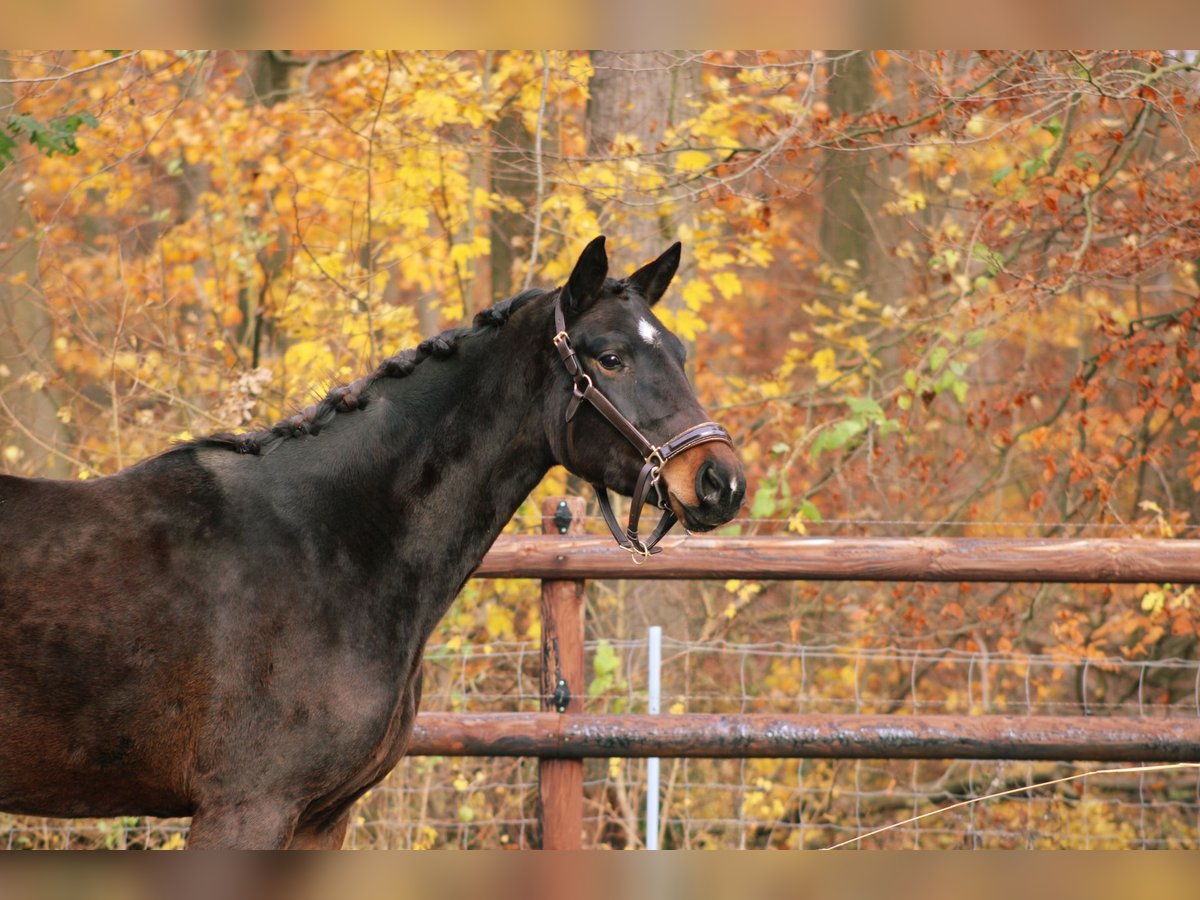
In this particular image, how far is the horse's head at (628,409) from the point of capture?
2822 mm

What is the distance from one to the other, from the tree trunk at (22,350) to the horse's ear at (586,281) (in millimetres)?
3681

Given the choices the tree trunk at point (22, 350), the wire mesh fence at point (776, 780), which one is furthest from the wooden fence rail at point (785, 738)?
the tree trunk at point (22, 350)

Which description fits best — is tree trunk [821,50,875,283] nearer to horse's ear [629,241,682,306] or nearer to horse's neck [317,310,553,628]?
horse's ear [629,241,682,306]

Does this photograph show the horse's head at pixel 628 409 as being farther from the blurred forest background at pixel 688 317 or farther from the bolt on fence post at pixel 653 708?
the blurred forest background at pixel 688 317

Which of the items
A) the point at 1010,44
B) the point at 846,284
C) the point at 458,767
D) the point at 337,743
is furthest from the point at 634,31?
the point at 846,284

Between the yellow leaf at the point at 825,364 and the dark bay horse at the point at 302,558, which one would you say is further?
the yellow leaf at the point at 825,364

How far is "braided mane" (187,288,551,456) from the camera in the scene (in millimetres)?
3033

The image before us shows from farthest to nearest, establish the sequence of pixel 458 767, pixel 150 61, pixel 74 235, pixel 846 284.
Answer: pixel 74 235 < pixel 846 284 < pixel 150 61 < pixel 458 767

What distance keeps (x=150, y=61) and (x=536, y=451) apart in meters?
5.05

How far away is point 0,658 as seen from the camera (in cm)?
266

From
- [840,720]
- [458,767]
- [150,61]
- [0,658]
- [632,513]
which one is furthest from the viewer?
[150,61]

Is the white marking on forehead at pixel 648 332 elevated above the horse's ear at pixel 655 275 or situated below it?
below

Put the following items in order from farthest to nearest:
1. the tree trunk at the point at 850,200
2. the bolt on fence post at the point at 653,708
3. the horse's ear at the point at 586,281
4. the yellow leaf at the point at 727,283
→ the tree trunk at the point at 850,200, the yellow leaf at the point at 727,283, the bolt on fence post at the point at 653,708, the horse's ear at the point at 586,281

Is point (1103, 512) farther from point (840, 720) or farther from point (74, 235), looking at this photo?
point (74, 235)
